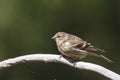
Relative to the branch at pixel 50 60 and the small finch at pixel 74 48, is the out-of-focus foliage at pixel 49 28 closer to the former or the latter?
the small finch at pixel 74 48

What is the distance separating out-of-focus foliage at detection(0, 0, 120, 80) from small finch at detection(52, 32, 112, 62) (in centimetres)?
494

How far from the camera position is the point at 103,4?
43.0 ft

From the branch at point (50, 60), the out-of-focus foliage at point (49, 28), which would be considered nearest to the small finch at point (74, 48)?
the branch at point (50, 60)

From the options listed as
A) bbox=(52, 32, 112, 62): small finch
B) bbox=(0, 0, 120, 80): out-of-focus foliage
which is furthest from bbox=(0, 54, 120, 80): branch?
bbox=(0, 0, 120, 80): out-of-focus foliage

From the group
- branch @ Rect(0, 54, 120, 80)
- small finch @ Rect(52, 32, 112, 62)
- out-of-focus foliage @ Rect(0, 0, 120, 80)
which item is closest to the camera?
branch @ Rect(0, 54, 120, 80)

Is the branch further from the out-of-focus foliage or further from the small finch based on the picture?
the out-of-focus foliage

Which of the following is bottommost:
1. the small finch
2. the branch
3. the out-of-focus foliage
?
the out-of-focus foliage

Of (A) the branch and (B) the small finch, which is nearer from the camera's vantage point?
(A) the branch

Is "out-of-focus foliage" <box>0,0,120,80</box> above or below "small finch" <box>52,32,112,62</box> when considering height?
below

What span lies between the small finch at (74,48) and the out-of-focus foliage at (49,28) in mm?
4942

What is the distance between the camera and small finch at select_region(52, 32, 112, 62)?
695 centimetres

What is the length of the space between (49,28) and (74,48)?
5.70m

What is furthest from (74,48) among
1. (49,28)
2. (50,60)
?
(49,28)

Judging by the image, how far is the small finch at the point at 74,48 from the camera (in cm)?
695
